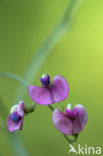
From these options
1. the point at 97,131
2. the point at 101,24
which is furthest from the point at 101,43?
the point at 97,131

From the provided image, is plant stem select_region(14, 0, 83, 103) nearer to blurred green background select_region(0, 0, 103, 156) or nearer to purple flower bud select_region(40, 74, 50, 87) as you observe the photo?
purple flower bud select_region(40, 74, 50, 87)

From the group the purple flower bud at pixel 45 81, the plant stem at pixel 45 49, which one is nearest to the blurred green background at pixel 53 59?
the plant stem at pixel 45 49

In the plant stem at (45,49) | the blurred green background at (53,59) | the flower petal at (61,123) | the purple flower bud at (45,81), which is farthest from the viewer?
the blurred green background at (53,59)

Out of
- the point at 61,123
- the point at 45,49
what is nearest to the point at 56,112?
the point at 61,123

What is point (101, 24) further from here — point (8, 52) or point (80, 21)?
point (8, 52)

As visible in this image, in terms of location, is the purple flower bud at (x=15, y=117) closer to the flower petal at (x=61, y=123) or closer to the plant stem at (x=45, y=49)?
the flower petal at (x=61, y=123)

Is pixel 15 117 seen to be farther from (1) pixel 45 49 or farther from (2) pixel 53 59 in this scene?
(2) pixel 53 59
